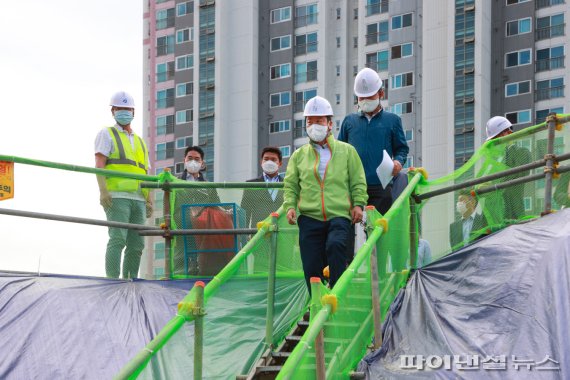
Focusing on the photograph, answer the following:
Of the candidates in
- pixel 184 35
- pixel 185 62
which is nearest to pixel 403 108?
pixel 185 62

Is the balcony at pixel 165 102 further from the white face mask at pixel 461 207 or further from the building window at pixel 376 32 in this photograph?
the white face mask at pixel 461 207

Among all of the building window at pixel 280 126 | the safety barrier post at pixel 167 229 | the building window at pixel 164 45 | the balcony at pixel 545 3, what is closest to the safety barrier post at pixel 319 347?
the safety barrier post at pixel 167 229

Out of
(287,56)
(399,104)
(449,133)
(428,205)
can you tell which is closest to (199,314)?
(428,205)

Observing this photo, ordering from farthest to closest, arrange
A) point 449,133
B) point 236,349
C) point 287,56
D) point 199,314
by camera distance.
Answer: point 287,56
point 449,133
point 236,349
point 199,314

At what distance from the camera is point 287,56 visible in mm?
72500

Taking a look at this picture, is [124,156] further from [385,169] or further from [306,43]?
[306,43]

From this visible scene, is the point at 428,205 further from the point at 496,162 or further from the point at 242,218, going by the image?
the point at 242,218

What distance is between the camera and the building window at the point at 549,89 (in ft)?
199

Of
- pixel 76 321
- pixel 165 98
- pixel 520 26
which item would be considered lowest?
pixel 76 321

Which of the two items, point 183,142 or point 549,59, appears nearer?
point 549,59

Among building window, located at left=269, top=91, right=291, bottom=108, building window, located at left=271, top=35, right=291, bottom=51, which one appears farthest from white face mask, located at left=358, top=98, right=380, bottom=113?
building window, located at left=271, top=35, right=291, bottom=51

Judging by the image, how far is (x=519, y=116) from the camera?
61875mm

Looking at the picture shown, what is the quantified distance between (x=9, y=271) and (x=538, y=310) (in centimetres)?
600

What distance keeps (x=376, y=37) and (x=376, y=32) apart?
1.09 ft
